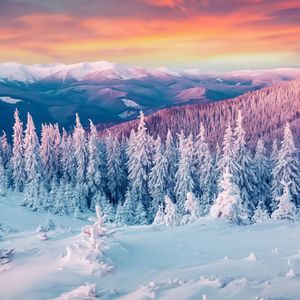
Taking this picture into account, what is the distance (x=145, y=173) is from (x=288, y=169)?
62.1ft

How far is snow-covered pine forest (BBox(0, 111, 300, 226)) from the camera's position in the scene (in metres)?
48.0

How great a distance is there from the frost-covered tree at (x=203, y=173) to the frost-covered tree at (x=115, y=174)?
12447mm

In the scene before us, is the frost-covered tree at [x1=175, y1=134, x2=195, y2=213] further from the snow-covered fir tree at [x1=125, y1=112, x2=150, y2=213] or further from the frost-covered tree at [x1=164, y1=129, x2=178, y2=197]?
the snow-covered fir tree at [x1=125, y1=112, x2=150, y2=213]

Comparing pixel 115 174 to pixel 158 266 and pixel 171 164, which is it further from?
pixel 158 266

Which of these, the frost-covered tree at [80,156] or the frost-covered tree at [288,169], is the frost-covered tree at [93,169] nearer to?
the frost-covered tree at [80,156]

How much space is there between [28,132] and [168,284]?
55.8 metres

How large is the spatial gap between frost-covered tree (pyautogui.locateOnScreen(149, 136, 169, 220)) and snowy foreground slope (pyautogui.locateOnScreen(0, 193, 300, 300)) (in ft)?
128

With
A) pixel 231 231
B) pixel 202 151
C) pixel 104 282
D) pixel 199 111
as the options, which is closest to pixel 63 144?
pixel 202 151

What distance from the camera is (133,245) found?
12438 millimetres

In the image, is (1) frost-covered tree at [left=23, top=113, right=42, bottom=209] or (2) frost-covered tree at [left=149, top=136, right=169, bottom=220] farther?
(1) frost-covered tree at [left=23, top=113, right=42, bottom=209]

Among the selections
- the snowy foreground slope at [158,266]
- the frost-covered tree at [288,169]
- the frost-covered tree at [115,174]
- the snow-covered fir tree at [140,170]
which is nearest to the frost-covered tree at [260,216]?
the snowy foreground slope at [158,266]

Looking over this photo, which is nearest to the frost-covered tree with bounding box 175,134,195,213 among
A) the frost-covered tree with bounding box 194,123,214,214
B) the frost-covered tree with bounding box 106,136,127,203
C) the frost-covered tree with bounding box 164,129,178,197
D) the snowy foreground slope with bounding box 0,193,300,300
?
the frost-covered tree with bounding box 194,123,214,214

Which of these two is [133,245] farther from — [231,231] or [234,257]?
[231,231]

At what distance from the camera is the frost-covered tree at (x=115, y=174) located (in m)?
60.7
